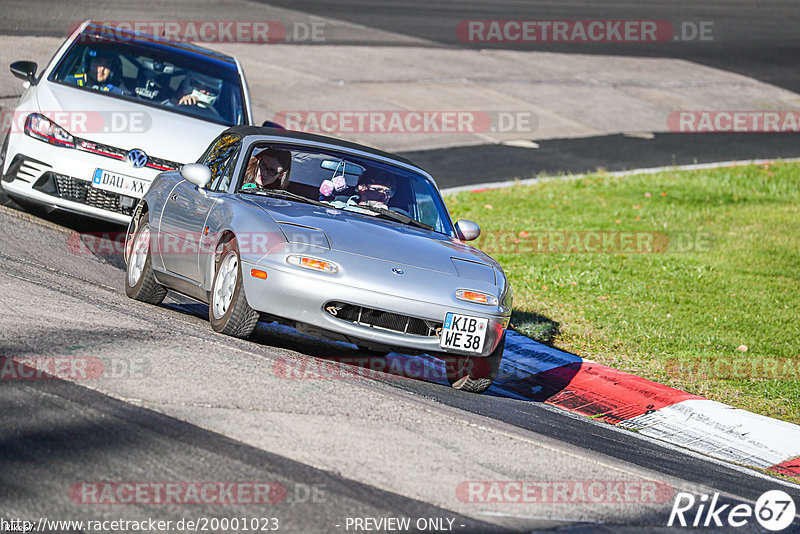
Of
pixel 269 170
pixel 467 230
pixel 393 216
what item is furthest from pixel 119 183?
pixel 467 230

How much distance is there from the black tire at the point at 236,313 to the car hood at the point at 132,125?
3.23 metres

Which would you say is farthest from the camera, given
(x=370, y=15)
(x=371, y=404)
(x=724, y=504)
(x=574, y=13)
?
(x=574, y=13)

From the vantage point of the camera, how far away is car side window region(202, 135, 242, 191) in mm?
7910

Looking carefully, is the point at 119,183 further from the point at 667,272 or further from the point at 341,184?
the point at 667,272

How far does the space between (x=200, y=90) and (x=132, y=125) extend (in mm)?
1139

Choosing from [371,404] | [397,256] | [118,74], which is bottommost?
[371,404]

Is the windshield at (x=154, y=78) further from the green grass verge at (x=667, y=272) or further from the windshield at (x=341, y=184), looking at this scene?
the green grass verge at (x=667, y=272)

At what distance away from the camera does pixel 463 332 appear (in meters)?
6.77

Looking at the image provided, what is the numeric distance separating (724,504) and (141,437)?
282 centimetres

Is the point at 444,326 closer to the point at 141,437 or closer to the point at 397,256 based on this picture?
the point at 397,256

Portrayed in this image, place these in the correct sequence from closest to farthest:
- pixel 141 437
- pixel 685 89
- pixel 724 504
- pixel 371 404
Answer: pixel 141 437 < pixel 724 504 < pixel 371 404 < pixel 685 89

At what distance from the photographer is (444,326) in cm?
671

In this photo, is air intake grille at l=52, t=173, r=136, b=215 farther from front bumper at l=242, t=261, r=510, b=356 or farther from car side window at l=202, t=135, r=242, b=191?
front bumper at l=242, t=261, r=510, b=356

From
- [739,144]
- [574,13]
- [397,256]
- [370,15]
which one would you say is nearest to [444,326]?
[397,256]
